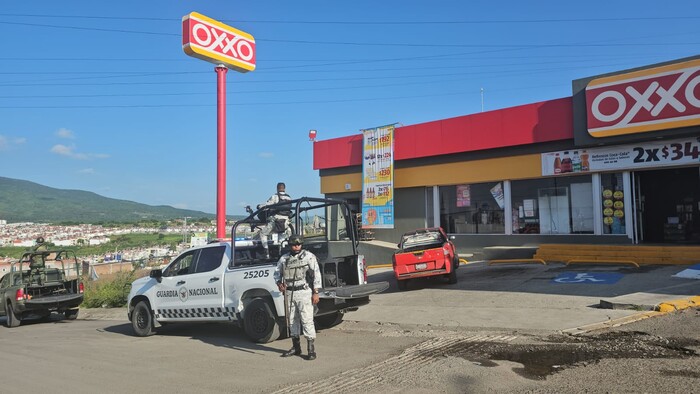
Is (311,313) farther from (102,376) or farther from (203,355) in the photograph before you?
(102,376)

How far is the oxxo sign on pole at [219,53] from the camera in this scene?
16.6 metres

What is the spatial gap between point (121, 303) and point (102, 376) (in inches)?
494

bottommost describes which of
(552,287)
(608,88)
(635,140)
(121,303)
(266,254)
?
(121,303)

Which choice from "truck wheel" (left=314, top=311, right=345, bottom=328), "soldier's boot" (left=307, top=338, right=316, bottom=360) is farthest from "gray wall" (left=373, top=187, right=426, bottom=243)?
"soldier's boot" (left=307, top=338, right=316, bottom=360)

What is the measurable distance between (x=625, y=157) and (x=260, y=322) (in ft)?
47.4

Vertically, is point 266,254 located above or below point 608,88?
below

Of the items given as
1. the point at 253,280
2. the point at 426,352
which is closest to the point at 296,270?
the point at 253,280

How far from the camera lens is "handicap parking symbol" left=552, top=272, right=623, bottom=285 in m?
12.8

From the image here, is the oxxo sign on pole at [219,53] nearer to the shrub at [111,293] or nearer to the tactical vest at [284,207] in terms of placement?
the shrub at [111,293]

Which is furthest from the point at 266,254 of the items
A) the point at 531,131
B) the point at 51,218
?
the point at 51,218

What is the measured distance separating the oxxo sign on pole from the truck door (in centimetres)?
624

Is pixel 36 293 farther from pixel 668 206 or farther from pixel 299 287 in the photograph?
pixel 668 206

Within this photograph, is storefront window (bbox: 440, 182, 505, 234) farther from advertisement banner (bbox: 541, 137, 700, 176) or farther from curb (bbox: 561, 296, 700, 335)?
curb (bbox: 561, 296, 700, 335)

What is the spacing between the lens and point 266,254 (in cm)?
1000
